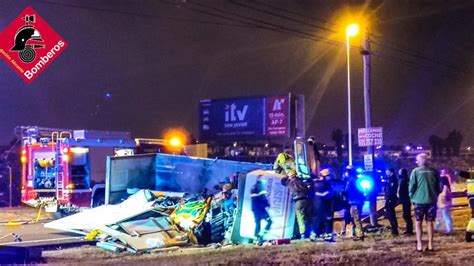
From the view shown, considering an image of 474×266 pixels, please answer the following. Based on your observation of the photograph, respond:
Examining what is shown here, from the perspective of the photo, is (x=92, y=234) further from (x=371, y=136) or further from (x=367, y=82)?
(x=367, y=82)

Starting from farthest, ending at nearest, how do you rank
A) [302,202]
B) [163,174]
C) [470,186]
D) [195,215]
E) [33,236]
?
[163,174] → [33,236] → [195,215] → [302,202] → [470,186]

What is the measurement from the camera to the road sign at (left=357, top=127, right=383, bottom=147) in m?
16.5

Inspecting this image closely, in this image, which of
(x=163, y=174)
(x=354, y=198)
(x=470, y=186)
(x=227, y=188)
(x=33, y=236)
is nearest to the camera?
(x=470, y=186)

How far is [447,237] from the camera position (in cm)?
1147

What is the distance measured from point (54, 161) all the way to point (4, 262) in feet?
29.4

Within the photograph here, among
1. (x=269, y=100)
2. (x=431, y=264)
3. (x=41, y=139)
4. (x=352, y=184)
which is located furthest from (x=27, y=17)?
(x=269, y=100)

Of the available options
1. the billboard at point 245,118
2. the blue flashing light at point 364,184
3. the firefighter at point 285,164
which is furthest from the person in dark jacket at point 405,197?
the billboard at point 245,118

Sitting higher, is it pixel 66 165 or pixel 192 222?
pixel 66 165

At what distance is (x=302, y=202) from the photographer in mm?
11531

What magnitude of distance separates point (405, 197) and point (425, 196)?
9.93 feet

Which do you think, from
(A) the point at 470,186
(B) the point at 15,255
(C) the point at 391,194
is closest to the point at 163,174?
(C) the point at 391,194

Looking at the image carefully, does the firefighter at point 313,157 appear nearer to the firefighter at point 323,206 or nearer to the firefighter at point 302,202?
the firefighter at point 323,206

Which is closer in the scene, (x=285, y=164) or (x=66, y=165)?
(x=285, y=164)

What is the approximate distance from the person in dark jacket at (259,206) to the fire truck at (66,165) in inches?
264
